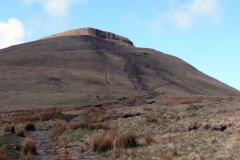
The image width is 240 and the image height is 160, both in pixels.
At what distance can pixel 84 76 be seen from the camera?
78188 mm

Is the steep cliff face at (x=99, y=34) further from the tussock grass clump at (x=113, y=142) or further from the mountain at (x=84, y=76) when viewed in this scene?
the tussock grass clump at (x=113, y=142)

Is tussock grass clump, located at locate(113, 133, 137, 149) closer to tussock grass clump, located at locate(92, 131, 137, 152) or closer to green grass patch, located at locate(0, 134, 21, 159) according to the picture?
tussock grass clump, located at locate(92, 131, 137, 152)

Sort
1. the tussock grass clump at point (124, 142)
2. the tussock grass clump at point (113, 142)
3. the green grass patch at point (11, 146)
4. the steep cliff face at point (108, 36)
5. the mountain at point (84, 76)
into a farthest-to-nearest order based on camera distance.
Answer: the steep cliff face at point (108, 36)
the mountain at point (84, 76)
the tussock grass clump at point (113, 142)
the tussock grass clump at point (124, 142)
the green grass patch at point (11, 146)

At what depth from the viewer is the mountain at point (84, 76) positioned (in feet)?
190

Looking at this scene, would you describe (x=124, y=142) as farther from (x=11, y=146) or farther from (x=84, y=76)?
(x=84, y=76)

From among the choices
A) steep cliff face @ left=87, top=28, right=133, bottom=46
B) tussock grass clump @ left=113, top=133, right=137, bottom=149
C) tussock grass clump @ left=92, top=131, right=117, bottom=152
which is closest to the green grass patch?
tussock grass clump @ left=92, top=131, right=117, bottom=152

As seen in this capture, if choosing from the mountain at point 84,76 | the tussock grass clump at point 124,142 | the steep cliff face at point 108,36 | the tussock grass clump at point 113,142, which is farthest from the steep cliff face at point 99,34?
the tussock grass clump at point 124,142

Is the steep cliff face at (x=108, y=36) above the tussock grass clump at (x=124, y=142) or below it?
above

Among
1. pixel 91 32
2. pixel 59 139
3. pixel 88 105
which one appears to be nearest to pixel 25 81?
pixel 88 105

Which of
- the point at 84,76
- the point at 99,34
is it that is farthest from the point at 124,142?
the point at 99,34

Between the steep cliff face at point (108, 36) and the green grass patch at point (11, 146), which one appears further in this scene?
the steep cliff face at point (108, 36)

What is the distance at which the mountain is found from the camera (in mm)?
57906

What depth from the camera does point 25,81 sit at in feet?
225

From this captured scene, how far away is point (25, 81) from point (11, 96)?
484 inches
